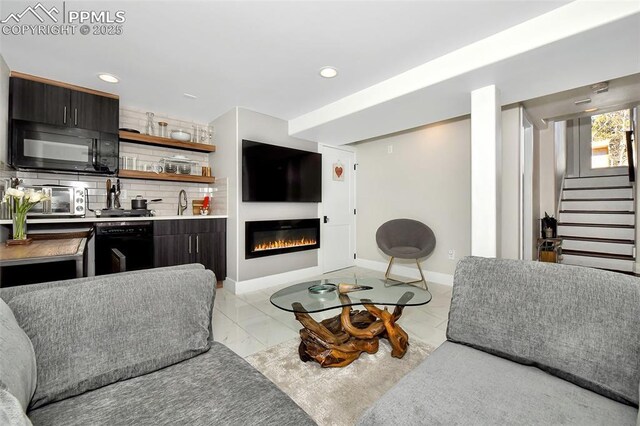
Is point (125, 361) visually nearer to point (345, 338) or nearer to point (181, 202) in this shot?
point (345, 338)

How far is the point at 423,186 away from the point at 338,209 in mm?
1499

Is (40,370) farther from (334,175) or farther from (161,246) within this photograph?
(334,175)

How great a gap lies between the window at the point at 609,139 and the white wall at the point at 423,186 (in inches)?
191

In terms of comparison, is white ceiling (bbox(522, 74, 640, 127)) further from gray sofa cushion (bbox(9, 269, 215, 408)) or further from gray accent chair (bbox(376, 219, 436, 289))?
gray sofa cushion (bbox(9, 269, 215, 408))

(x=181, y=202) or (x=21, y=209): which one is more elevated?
(x=181, y=202)

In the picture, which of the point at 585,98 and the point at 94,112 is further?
the point at 585,98

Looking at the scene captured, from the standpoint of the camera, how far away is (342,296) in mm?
2178

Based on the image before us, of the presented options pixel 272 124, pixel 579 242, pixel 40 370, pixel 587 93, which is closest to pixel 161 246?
pixel 272 124

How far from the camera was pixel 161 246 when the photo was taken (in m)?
3.39

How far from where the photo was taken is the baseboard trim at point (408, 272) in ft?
13.1

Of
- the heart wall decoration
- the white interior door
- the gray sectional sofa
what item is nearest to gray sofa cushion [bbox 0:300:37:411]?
the gray sectional sofa

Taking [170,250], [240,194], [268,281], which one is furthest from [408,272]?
[170,250]

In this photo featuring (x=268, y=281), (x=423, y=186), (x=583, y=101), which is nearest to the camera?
(x=583, y=101)

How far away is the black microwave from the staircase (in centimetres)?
714
